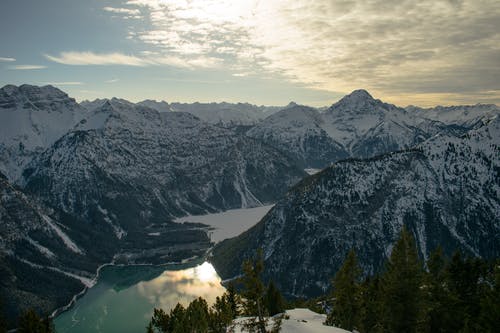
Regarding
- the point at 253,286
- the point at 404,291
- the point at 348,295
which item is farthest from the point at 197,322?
the point at 404,291

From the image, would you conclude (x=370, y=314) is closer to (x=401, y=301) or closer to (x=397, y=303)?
(x=397, y=303)

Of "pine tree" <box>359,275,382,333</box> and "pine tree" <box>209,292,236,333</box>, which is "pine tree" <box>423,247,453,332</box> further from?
"pine tree" <box>209,292,236,333</box>

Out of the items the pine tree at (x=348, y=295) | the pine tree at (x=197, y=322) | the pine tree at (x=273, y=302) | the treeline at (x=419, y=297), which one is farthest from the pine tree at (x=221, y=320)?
the pine tree at (x=273, y=302)

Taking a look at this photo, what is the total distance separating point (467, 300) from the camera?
75.7 meters

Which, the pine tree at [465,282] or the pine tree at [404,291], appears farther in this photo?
the pine tree at [465,282]

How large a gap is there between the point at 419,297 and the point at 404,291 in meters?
2.13

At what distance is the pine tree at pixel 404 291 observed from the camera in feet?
207

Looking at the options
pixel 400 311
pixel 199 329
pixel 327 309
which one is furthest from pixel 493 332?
pixel 327 309

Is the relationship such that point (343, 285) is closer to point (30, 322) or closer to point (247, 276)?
point (247, 276)

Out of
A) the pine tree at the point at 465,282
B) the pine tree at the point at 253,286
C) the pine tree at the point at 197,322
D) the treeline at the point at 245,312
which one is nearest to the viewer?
the treeline at the point at 245,312

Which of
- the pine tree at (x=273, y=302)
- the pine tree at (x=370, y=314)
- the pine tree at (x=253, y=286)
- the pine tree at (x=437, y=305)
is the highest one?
the pine tree at (x=253, y=286)

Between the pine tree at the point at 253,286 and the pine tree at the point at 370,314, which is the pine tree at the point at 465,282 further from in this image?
the pine tree at the point at 253,286

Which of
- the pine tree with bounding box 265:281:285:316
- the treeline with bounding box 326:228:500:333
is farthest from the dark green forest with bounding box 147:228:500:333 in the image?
the pine tree with bounding box 265:281:285:316

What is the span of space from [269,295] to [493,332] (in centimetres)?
5642
